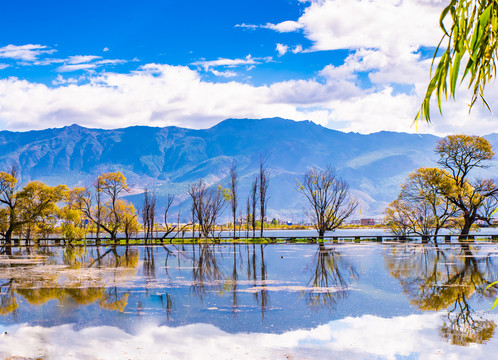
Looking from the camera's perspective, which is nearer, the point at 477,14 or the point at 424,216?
the point at 477,14

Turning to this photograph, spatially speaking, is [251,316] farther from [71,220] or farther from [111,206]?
[111,206]

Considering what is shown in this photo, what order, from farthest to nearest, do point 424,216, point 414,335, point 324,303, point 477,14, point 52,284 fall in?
point 424,216 < point 52,284 < point 324,303 < point 414,335 < point 477,14

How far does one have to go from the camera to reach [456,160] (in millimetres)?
53156

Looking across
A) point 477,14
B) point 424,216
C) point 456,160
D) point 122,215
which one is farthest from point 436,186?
point 477,14

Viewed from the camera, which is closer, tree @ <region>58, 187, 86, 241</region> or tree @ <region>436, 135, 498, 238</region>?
tree @ <region>436, 135, 498, 238</region>

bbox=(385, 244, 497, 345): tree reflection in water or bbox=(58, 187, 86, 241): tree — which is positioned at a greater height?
bbox=(58, 187, 86, 241): tree

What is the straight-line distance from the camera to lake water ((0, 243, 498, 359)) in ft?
32.5

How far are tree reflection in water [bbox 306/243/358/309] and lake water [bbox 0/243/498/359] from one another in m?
0.05

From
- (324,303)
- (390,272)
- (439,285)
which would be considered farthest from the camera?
(390,272)

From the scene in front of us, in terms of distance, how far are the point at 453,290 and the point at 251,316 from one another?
812 cm

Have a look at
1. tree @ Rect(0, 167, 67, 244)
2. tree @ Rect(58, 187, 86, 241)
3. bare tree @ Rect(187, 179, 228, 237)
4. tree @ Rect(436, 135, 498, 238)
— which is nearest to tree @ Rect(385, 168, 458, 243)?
tree @ Rect(436, 135, 498, 238)

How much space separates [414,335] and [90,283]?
45.3 feet

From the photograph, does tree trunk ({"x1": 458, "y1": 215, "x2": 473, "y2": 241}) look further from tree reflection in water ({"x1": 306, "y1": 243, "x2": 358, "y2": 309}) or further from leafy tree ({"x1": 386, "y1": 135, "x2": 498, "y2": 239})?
tree reflection in water ({"x1": 306, "y1": 243, "x2": 358, "y2": 309})

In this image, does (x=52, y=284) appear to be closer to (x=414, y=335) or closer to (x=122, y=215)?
(x=414, y=335)
